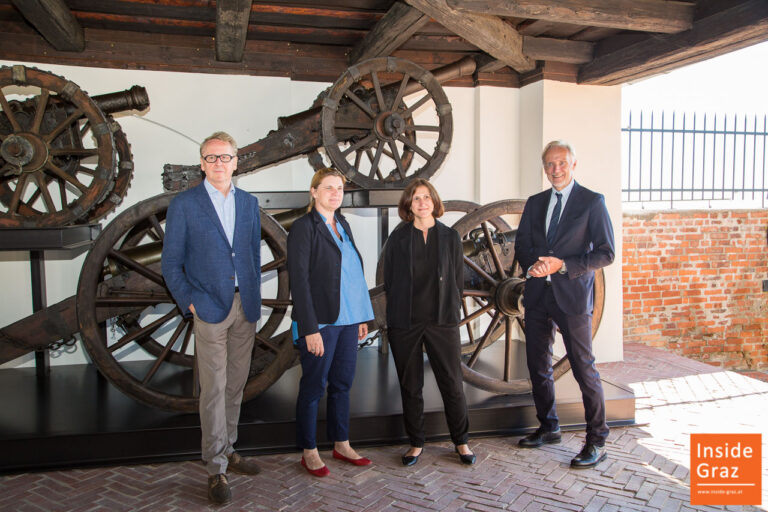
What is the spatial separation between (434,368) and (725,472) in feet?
5.24

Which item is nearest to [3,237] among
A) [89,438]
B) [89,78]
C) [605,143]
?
[89,438]

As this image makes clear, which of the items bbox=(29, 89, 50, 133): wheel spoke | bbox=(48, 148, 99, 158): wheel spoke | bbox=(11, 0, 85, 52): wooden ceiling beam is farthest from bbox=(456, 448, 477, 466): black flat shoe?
bbox=(11, 0, 85, 52): wooden ceiling beam

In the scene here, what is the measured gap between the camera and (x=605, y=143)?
5.75 metres

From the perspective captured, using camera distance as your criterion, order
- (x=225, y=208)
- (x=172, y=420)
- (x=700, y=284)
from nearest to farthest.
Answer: (x=225, y=208), (x=172, y=420), (x=700, y=284)

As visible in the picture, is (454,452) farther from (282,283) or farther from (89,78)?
(89,78)

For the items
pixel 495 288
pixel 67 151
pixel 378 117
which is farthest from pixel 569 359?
pixel 67 151

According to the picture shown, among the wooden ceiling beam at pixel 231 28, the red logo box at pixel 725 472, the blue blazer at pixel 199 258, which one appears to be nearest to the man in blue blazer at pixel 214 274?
the blue blazer at pixel 199 258

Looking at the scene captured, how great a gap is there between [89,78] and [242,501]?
3745mm

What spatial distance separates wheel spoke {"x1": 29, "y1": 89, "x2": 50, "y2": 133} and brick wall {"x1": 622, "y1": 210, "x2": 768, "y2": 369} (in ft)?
20.2

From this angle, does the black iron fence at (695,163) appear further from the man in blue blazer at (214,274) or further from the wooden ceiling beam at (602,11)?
the man in blue blazer at (214,274)

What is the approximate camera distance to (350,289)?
309cm

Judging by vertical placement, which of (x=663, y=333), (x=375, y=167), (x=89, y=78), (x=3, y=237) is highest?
(x=89, y=78)

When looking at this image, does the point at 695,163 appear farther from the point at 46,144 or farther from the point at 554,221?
the point at 46,144

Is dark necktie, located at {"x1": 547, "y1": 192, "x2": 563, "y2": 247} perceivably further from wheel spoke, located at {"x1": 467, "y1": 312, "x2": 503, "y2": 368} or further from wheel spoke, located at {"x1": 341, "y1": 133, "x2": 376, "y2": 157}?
wheel spoke, located at {"x1": 341, "y1": 133, "x2": 376, "y2": 157}
